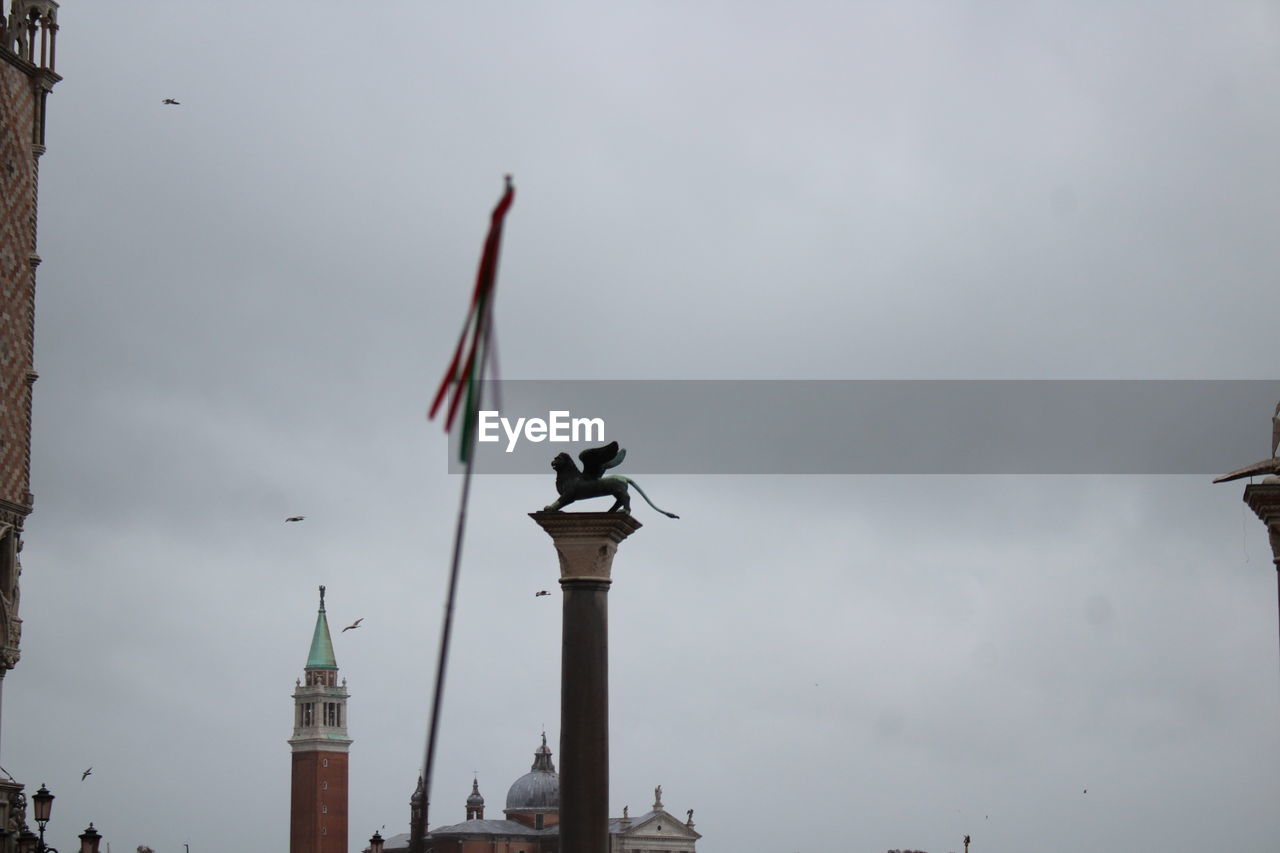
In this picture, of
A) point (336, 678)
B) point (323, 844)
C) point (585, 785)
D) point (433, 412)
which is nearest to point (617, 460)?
point (585, 785)

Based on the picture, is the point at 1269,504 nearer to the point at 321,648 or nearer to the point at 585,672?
the point at 585,672

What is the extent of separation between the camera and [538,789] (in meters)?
157

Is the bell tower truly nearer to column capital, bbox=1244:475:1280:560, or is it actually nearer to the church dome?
the church dome

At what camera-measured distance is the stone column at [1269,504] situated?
22.8 m

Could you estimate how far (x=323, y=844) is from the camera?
13975 cm

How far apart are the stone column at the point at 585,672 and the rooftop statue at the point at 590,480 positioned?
43cm

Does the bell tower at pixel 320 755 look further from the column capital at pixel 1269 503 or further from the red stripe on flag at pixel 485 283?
the red stripe on flag at pixel 485 283

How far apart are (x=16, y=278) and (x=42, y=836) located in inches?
445

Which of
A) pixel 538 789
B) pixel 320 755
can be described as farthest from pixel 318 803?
pixel 538 789

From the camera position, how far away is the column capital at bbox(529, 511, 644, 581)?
2305 centimetres

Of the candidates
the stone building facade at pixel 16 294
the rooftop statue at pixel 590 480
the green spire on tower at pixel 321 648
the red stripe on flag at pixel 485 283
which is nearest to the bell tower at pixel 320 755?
the green spire on tower at pixel 321 648

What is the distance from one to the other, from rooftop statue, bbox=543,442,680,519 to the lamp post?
10.9 meters

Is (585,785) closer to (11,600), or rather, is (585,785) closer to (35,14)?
(11,600)

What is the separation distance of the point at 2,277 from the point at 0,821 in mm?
9688
